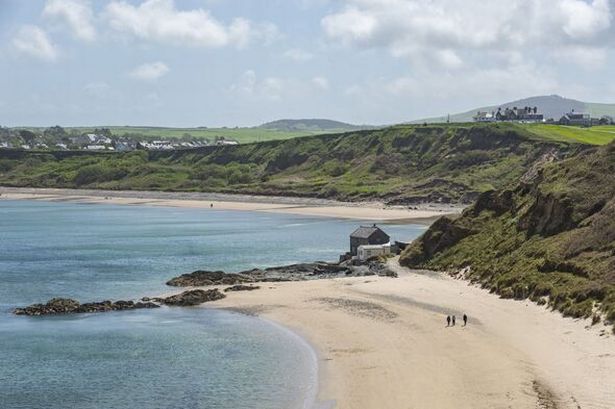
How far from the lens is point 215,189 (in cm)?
19650

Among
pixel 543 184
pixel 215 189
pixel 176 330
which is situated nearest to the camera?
pixel 176 330

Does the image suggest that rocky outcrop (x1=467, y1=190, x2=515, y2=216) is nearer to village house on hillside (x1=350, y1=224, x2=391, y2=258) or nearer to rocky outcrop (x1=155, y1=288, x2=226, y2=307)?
village house on hillside (x1=350, y1=224, x2=391, y2=258)

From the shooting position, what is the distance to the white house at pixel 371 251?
251ft

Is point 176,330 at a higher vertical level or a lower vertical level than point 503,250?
lower

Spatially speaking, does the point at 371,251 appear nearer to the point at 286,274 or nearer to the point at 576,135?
the point at 286,274

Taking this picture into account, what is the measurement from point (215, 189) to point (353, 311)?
146 metres

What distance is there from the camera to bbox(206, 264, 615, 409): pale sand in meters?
33.0

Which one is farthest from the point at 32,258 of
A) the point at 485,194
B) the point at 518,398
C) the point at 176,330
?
the point at 518,398

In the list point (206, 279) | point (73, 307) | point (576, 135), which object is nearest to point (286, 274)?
point (206, 279)

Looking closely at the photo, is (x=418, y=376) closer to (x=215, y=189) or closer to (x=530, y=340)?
(x=530, y=340)

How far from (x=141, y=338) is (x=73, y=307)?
1140 cm

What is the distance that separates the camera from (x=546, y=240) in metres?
57.8

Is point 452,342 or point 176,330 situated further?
point 176,330

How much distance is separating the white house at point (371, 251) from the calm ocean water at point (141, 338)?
308 inches
